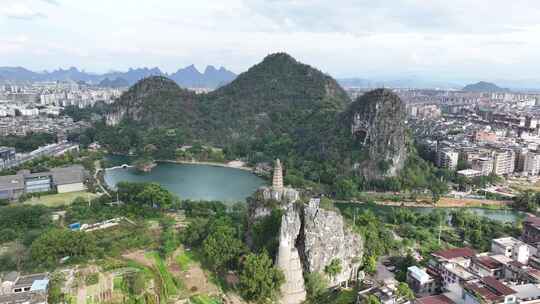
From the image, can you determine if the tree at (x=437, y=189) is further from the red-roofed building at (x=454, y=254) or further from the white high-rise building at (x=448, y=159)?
the red-roofed building at (x=454, y=254)

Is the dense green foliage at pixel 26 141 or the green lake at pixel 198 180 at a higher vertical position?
the dense green foliage at pixel 26 141

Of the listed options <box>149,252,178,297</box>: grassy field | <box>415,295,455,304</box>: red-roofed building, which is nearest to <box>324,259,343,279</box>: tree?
<box>415,295,455,304</box>: red-roofed building

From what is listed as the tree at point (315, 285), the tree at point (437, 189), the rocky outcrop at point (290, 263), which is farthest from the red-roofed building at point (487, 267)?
the tree at point (437, 189)

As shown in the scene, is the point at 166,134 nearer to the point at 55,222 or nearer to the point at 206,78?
the point at 55,222

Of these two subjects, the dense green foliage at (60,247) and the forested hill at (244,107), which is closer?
the dense green foliage at (60,247)

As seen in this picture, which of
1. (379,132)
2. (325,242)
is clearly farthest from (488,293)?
(379,132)

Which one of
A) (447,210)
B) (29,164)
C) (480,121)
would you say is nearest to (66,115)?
(29,164)

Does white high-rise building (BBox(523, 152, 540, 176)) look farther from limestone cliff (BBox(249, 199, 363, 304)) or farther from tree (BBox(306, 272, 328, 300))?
tree (BBox(306, 272, 328, 300))
